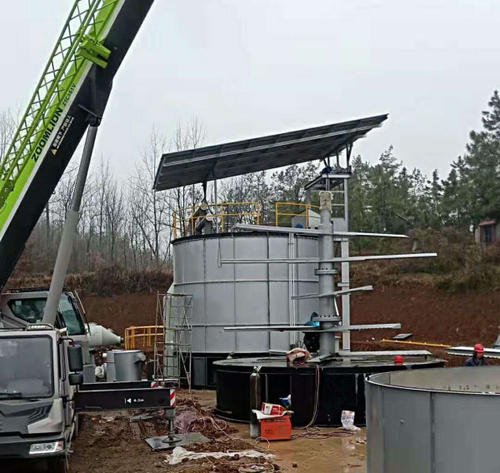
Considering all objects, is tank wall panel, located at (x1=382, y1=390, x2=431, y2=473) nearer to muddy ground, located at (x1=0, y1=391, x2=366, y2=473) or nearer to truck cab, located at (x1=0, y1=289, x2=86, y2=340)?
muddy ground, located at (x1=0, y1=391, x2=366, y2=473)

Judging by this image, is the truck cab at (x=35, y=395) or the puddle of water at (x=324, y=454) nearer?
the truck cab at (x=35, y=395)

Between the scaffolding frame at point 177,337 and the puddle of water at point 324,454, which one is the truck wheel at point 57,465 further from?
the scaffolding frame at point 177,337

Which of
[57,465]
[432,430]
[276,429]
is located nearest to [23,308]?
[57,465]

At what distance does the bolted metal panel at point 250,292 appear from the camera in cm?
2167

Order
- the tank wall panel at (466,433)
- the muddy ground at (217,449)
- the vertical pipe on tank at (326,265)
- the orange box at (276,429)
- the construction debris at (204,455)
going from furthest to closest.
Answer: the vertical pipe on tank at (326,265)
the orange box at (276,429)
the construction debris at (204,455)
the muddy ground at (217,449)
the tank wall panel at (466,433)

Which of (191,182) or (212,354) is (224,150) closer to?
(191,182)

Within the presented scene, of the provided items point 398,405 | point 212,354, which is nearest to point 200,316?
point 212,354

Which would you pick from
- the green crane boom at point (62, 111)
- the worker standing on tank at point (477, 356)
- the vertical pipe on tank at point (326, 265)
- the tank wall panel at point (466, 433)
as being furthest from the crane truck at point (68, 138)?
the tank wall panel at point (466, 433)

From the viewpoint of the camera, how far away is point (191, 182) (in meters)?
26.2

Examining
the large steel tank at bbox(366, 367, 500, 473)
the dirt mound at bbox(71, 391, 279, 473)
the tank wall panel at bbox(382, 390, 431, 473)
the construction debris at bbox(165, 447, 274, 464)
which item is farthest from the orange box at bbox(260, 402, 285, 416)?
the tank wall panel at bbox(382, 390, 431, 473)

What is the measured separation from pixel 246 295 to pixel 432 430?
1542 cm

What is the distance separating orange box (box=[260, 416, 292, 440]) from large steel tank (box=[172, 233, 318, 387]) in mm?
8149

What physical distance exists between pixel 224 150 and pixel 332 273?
389 inches

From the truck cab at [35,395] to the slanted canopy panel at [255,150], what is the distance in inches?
506
